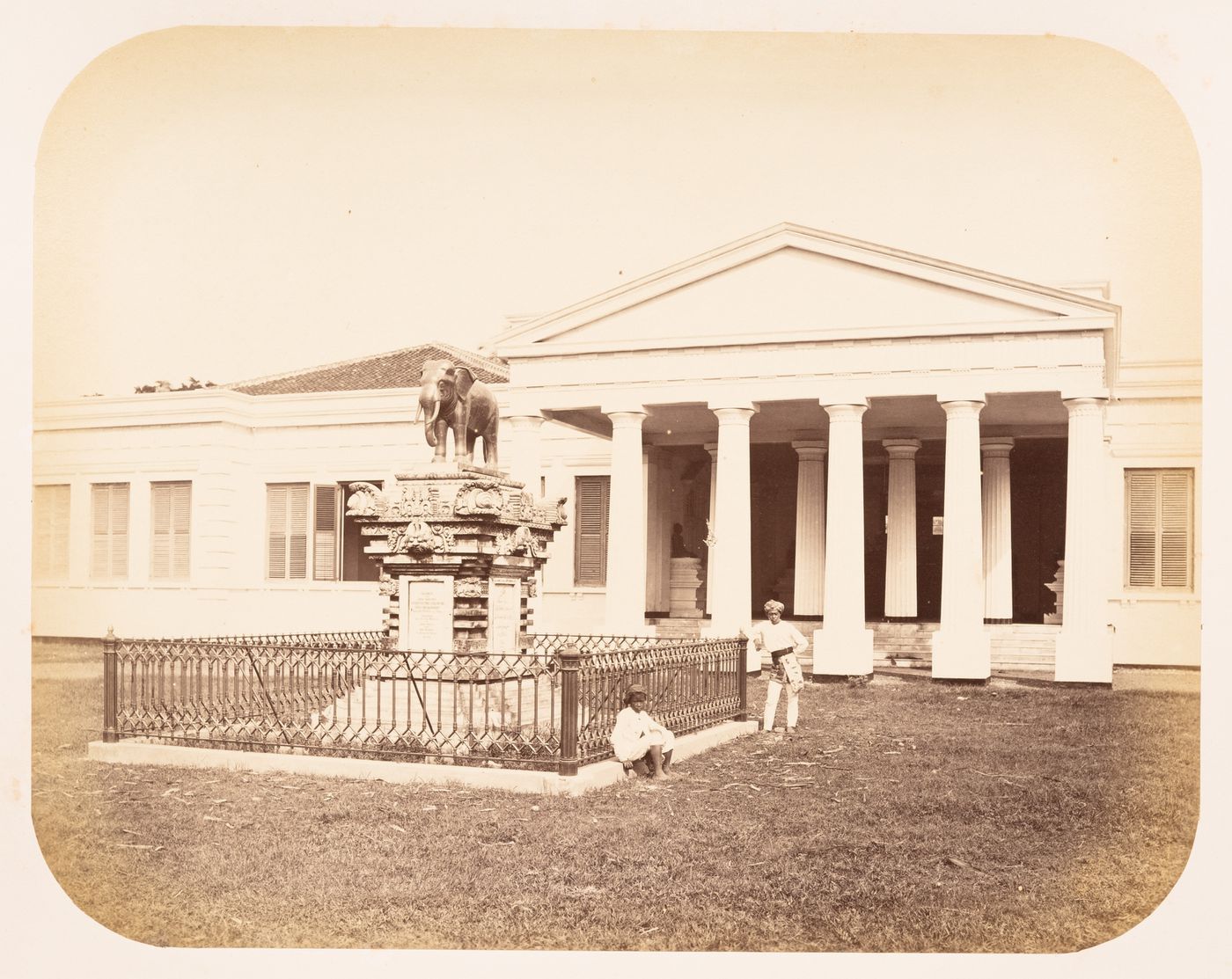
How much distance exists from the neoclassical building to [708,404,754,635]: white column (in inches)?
1.9

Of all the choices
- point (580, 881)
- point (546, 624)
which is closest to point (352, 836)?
point (580, 881)

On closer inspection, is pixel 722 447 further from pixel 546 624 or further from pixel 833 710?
pixel 833 710

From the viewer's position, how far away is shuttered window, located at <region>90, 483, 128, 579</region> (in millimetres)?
16219

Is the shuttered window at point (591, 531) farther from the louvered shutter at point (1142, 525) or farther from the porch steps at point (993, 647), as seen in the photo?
the louvered shutter at point (1142, 525)

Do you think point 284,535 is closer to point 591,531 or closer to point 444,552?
point 591,531

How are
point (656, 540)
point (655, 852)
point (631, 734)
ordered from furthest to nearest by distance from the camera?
point (656, 540)
point (631, 734)
point (655, 852)

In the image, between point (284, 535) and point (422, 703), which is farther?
point (284, 535)

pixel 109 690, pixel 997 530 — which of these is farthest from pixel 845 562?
pixel 109 690

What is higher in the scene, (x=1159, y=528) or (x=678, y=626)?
(x=1159, y=528)

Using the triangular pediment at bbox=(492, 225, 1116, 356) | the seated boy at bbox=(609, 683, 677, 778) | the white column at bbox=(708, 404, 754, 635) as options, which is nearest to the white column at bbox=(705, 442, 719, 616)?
the white column at bbox=(708, 404, 754, 635)

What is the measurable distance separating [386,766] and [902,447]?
55.8 feet

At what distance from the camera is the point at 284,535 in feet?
84.6

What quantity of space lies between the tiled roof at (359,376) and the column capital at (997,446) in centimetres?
949

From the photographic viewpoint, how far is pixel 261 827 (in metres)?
10.8
